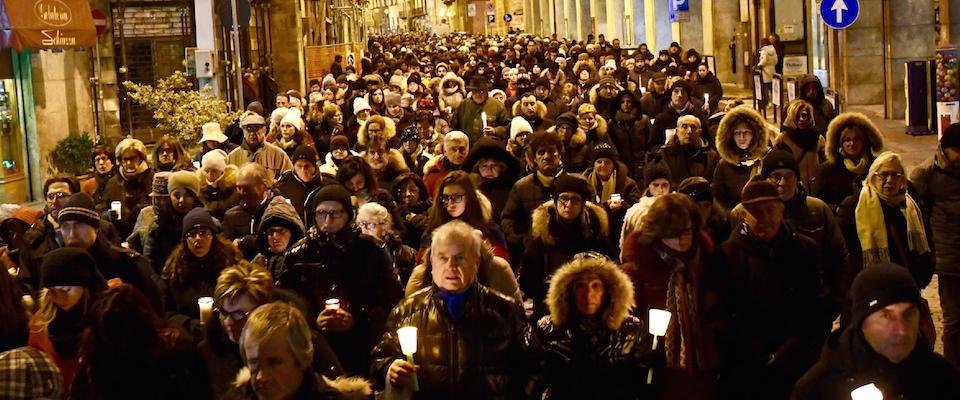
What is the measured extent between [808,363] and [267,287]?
8.55ft

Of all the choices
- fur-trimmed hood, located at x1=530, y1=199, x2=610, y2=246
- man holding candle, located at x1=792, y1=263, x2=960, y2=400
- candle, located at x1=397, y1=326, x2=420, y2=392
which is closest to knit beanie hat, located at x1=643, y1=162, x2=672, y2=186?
fur-trimmed hood, located at x1=530, y1=199, x2=610, y2=246

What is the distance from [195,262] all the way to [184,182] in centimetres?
223

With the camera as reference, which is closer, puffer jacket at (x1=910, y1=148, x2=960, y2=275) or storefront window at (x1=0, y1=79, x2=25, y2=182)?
puffer jacket at (x1=910, y1=148, x2=960, y2=275)

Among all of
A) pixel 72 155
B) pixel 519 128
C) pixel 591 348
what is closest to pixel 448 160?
pixel 519 128

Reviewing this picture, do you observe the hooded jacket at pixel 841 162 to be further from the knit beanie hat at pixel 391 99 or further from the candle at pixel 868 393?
the knit beanie hat at pixel 391 99

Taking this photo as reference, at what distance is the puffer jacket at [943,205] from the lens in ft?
28.0

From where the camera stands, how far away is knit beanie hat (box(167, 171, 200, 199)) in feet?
32.3

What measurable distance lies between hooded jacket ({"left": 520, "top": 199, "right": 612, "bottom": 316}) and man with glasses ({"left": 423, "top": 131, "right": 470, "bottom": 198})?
11.7ft

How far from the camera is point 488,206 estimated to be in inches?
340

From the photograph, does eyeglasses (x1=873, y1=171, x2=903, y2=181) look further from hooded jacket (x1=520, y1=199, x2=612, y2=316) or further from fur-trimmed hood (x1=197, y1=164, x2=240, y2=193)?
fur-trimmed hood (x1=197, y1=164, x2=240, y2=193)

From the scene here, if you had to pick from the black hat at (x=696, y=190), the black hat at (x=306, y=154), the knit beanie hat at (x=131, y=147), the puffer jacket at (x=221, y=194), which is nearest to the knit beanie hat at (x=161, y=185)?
the puffer jacket at (x=221, y=194)

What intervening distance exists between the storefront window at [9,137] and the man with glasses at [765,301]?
1650 cm

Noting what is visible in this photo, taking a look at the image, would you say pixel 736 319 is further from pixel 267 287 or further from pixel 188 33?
pixel 188 33

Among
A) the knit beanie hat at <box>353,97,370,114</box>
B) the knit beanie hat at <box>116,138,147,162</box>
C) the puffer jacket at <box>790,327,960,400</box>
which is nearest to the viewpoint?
the puffer jacket at <box>790,327,960,400</box>
